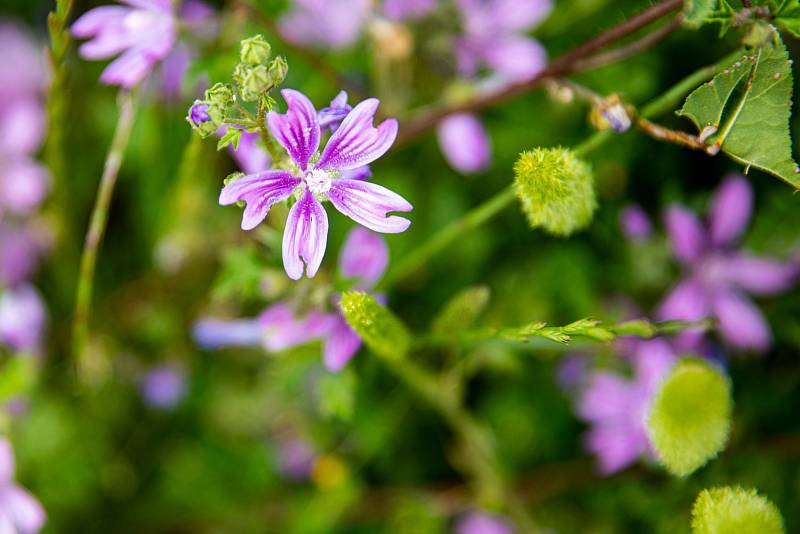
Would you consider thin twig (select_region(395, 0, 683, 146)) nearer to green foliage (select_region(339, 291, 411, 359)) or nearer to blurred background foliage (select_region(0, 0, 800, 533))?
blurred background foliage (select_region(0, 0, 800, 533))

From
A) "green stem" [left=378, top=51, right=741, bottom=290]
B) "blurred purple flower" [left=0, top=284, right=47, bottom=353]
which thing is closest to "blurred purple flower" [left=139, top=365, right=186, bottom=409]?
"blurred purple flower" [left=0, top=284, right=47, bottom=353]

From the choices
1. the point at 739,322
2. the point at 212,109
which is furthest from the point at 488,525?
the point at 212,109

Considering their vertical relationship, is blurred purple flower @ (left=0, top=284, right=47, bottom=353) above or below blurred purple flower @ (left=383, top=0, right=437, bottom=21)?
below

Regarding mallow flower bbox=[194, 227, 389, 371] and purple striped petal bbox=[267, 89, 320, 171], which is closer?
purple striped petal bbox=[267, 89, 320, 171]

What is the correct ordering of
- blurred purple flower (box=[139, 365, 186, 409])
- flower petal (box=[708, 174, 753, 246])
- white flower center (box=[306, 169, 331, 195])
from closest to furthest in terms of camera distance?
1. white flower center (box=[306, 169, 331, 195])
2. flower petal (box=[708, 174, 753, 246])
3. blurred purple flower (box=[139, 365, 186, 409])

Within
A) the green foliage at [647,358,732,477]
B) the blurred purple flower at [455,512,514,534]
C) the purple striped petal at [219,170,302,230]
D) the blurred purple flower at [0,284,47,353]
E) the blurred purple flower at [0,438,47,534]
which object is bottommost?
the blurred purple flower at [455,512,514,534]

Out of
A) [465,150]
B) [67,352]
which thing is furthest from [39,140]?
[465,150]

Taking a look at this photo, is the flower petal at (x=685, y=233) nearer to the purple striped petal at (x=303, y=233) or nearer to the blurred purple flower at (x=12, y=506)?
the purple striped petal at (x=303, y=233)
